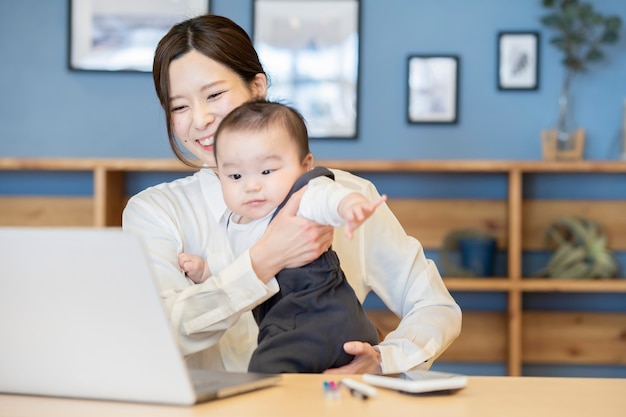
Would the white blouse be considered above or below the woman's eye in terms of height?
below

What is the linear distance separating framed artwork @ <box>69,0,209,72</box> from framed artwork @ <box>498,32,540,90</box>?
127cm

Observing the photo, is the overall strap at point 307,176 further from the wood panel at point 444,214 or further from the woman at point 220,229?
the wood panel at point 444,214

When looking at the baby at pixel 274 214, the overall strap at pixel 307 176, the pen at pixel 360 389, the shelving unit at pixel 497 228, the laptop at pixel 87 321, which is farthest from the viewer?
the shelving unit at pixel 497 228

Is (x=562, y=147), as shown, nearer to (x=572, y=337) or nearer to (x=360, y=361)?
(x=572, y=337)

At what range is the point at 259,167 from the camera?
1.63m

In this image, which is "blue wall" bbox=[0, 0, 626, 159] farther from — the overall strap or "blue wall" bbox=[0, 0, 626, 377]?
the overall strap

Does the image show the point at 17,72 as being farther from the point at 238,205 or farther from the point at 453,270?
the point at 238,205

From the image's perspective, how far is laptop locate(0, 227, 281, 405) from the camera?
0.93 m

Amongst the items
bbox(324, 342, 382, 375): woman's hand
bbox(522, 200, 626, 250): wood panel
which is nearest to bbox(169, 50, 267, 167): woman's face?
bbox(324, 342, 382, 375): woman's hand

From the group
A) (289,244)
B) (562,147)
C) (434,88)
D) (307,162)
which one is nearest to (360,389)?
(289,244)

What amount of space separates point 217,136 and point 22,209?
2538 millimetres

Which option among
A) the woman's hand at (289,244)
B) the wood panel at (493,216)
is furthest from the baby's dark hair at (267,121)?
the wood panel at (493,216)

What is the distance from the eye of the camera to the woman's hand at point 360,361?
150cm

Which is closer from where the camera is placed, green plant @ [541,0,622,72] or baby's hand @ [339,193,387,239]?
baby's hand @ [339,193,387,239]
